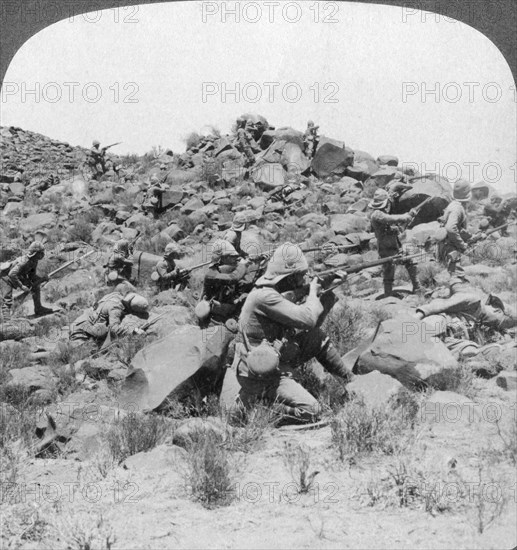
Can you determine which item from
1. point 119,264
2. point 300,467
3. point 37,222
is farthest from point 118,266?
point 37,222

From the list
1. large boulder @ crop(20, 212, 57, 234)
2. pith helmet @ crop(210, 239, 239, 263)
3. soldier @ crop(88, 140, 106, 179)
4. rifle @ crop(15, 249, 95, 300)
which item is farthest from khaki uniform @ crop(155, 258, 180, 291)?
soldier @ crop(88, 140, 106, 179)

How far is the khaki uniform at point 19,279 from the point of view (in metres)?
11.1

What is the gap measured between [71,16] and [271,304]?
110 inches

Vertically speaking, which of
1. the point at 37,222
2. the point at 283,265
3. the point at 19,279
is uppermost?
the point at 283,265

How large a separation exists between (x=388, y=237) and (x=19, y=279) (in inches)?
258

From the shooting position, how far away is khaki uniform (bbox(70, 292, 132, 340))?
28.8 feet

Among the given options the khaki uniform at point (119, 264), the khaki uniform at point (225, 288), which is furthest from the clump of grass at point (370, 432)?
the khaki uniform at point (119, 264)

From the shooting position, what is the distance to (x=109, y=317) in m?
8.89

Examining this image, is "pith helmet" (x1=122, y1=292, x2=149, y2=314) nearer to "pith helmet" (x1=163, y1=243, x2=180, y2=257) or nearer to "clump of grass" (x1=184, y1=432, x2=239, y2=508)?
"pith helmet" (x1=163, y1=243, x2=180, y2=257)

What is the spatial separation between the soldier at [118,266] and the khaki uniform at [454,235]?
5.42 meters

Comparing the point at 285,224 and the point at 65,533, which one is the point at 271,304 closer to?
the point at 65,533

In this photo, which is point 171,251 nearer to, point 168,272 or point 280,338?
point 168,272

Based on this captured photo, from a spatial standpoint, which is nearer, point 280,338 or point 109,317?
point 280,338

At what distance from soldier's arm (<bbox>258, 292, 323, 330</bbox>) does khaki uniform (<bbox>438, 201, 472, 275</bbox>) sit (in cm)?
522
